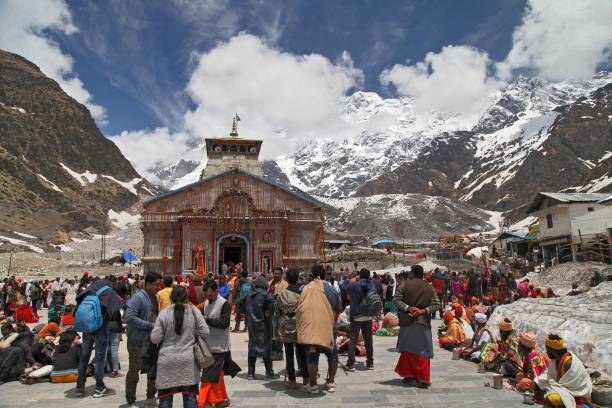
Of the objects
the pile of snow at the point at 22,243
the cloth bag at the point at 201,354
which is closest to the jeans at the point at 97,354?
the cloth bag at the point at 201,354

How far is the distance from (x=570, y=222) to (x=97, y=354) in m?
32.9

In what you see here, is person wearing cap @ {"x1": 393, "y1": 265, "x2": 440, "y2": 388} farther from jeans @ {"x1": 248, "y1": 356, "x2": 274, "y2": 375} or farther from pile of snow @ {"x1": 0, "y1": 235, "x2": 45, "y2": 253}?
pile of snow @ {"x1": 0, "y1": 235, "x2": 45, "y2": 253}

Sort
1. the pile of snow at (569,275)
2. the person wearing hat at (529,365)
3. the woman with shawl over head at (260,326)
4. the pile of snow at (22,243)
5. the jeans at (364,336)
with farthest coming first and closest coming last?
the pile of snow at (22,243) → the pile of snow at (569,275) → the jeans at (364,336) → the woman with shawl over head at (260,326) → the person wearing hat at (529,365)

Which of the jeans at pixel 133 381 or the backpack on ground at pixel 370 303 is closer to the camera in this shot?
the jeans at pixel 133 381

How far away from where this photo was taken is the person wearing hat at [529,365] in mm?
6590

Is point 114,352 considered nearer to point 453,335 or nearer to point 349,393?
point 349,393

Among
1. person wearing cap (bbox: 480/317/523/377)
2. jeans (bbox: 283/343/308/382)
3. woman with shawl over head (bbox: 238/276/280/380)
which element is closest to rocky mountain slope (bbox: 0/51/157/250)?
woman with shawl over head (bbox: 238/276/280/380)

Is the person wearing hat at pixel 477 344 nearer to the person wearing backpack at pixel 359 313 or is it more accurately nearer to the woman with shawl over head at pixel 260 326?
the person wearing backpack at pixel 359 313

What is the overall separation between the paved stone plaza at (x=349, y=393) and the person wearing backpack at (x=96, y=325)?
0.76 ft

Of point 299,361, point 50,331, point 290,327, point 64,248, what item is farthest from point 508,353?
point 64,248

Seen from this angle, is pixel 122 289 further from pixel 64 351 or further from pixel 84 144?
pixel 84 144

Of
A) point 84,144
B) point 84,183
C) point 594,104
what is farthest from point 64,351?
point 594,104

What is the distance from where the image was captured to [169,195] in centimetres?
2925

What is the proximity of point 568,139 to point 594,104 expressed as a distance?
1496 cm
